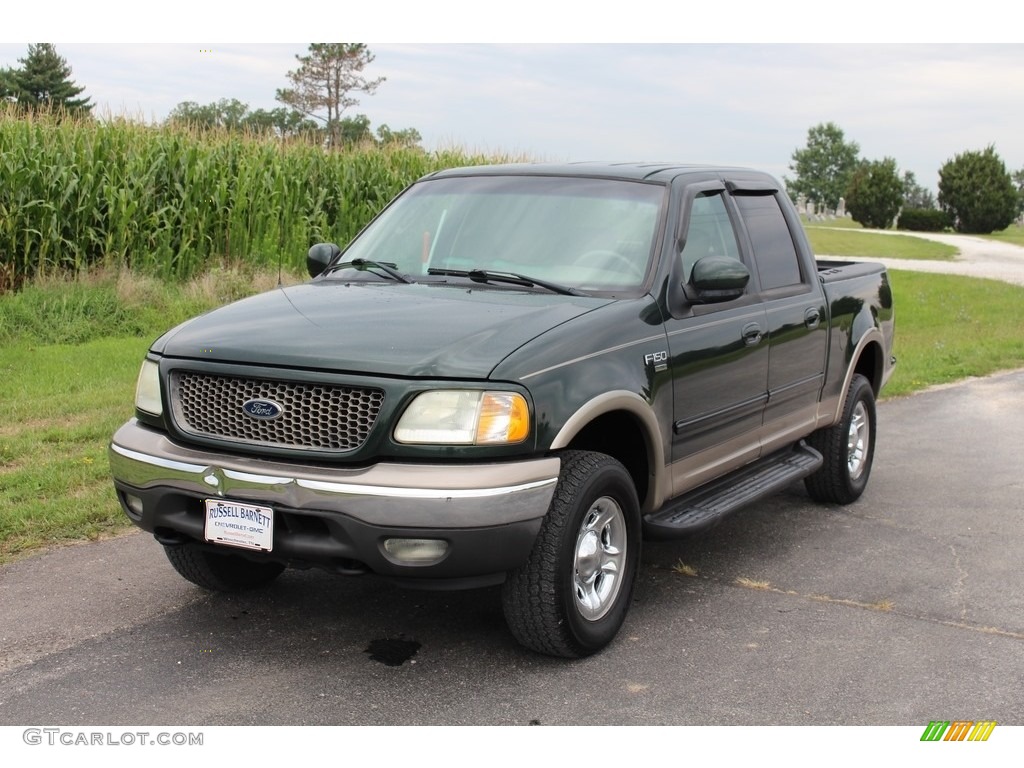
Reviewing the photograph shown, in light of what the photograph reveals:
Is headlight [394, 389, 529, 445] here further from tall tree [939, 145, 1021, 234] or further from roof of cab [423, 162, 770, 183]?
tall tree [939, 145, 1021, 234]

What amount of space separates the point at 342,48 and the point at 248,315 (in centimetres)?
5048

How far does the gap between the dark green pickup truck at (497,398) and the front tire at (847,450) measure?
85cm

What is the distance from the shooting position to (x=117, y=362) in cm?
1052

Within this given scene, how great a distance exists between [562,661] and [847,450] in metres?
3.16

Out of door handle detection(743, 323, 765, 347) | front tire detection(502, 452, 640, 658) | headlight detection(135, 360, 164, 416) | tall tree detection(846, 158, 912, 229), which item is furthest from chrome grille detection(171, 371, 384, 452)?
tall tree detection(846, 158, 912, 229)

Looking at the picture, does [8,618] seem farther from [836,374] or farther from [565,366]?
[836,374]

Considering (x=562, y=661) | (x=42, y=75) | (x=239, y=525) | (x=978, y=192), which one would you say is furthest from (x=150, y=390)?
(x=42, y=75)

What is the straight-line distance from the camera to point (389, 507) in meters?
3.95

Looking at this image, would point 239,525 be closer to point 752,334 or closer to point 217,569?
point 217,569

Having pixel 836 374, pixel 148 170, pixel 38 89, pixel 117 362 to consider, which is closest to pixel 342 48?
pixel 38 89

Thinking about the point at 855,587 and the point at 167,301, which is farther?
the point at 167,301

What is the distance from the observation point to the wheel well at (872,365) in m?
7.41

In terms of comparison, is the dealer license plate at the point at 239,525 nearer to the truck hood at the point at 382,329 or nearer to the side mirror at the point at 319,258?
the truck hood at the point at 382,329

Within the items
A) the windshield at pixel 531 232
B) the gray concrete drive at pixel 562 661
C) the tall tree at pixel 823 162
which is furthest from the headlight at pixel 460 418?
the tall tree at pixel 823 162
